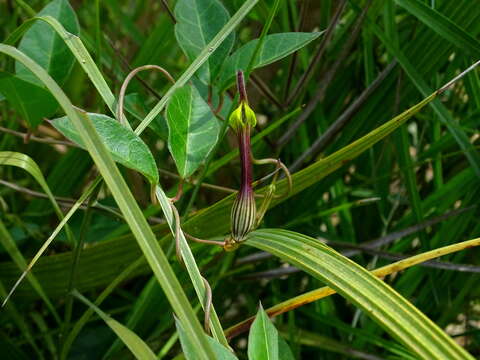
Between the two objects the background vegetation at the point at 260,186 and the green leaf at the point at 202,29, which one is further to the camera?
the green leaf at the point at 202,29

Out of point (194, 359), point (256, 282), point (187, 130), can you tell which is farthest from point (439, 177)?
point (194, 359)

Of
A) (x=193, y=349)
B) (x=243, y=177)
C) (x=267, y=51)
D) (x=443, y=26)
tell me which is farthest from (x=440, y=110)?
(x=193, y=349)

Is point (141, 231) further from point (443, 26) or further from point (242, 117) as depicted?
point (443, 26)

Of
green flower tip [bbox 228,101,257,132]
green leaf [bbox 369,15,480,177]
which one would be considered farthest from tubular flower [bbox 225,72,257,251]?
green leaf [bbox 369,15,480,177]

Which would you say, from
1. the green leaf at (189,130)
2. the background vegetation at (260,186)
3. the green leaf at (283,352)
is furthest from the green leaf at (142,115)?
the green leaf at (283,352)

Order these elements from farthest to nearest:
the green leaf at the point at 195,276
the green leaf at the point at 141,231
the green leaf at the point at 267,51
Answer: the green leaf at the point at 267,51 → the green leaf at the point at 195,276 → the green leaf at the point at 141,231

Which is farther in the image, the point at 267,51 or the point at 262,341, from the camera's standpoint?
the point at 267,51

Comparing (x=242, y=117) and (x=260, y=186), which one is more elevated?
(x=242, y=117)

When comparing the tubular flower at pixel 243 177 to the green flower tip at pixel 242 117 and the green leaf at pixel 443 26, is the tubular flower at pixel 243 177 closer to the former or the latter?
the green flower tip at pixel 242 117
